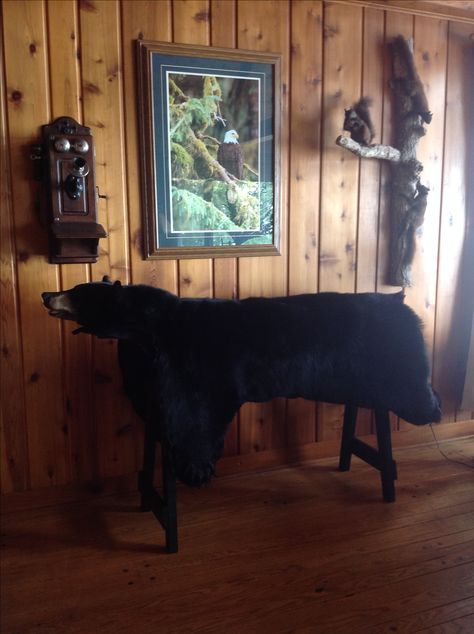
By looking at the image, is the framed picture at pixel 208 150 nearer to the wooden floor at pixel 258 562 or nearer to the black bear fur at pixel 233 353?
the black bear fur at pixel 233 353

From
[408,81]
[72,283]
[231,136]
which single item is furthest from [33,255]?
[408,81]

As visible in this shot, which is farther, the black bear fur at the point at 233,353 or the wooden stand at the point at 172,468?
the wooden stand at the point at 172,468

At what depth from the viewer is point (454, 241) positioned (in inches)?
113

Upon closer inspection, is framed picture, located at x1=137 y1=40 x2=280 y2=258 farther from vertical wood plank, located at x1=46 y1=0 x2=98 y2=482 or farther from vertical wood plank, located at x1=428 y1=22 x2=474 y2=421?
vertical wood plank, located at x1=428 y1=22 x2=474 y2=421

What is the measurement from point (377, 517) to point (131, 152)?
1748mm

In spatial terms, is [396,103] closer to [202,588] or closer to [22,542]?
[202,588]

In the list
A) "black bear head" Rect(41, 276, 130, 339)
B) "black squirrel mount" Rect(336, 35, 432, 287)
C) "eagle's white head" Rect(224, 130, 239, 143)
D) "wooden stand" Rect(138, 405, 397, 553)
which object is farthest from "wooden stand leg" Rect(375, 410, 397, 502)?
"eagle's white head" Rect(224, 130, 239, 143)

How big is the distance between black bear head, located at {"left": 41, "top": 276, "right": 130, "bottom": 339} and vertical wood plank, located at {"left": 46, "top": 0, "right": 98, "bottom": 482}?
43cm

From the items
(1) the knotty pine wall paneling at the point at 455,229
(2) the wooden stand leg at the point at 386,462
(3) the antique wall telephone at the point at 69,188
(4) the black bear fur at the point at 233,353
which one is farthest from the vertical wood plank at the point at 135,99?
(1) the knotty pine wall paneling at the point at 455,229

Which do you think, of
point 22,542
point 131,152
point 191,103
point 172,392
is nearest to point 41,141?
point 131,152

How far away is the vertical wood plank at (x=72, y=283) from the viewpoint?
6.97 feet

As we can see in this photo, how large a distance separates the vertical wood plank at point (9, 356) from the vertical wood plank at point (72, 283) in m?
0.18

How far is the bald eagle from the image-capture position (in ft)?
7.82

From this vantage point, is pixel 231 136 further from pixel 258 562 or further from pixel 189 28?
pixel 258 562
